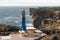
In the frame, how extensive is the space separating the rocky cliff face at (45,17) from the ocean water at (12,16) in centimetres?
7

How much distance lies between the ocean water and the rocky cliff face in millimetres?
73

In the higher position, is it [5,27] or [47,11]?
[47,11]

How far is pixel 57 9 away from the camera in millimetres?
1663

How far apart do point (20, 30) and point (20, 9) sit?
0.93ft

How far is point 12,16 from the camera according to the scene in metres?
1.63

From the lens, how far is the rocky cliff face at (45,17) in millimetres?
1651

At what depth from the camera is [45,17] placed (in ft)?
5.47

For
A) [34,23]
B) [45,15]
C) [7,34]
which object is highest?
[45,15]

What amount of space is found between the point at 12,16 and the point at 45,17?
45cm

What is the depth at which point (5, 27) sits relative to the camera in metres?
1.62

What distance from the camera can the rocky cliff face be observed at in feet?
5.42
